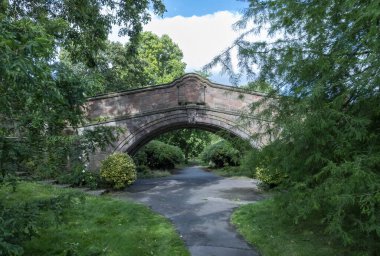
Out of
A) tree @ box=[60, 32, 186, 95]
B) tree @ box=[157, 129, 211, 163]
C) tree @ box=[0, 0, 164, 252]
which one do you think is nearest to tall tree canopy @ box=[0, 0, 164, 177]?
tree @ box=[0, 0, 164, 252]

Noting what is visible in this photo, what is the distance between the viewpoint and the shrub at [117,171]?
11.8m

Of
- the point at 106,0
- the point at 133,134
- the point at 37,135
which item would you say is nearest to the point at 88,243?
the point at 37,135

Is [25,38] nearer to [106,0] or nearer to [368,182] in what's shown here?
[368,182]

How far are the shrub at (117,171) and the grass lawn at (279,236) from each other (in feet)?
15.7

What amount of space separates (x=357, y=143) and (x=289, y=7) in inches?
67.5

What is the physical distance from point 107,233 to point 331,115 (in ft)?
14.9

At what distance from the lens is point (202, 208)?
9195 millimetres

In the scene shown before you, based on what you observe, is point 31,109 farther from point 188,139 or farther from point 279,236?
point 188,139

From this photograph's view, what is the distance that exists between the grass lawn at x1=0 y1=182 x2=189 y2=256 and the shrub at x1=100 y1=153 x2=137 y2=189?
117 inches

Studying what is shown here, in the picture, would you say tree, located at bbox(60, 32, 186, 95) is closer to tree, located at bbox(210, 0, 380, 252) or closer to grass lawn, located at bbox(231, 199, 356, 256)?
tree, located at bbox(210, 0, 380, 252)

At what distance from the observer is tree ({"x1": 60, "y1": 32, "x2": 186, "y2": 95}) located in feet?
40.4

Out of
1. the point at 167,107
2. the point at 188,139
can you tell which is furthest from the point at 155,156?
the point at 188,139

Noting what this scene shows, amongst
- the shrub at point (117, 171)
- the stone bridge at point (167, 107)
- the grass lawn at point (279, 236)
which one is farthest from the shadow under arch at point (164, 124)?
the grass lawn at point (279, 236)

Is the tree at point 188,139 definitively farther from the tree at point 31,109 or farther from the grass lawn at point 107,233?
the tree at point 31,109
